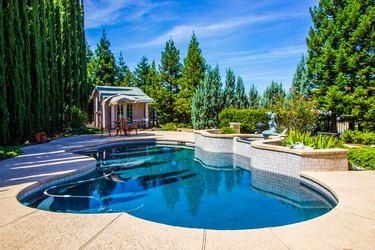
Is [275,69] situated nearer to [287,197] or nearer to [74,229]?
[287,197]

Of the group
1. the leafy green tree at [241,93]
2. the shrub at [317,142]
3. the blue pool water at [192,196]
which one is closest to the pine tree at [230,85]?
the leafy green tree at [241,93]

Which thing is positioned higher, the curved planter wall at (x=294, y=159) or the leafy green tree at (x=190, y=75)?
the leafy green tree at (x=190, y=75)

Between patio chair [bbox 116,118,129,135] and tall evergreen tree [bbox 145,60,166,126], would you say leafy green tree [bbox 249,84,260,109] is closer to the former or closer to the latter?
tall evergreen tree [bbox 145,60,166,126]

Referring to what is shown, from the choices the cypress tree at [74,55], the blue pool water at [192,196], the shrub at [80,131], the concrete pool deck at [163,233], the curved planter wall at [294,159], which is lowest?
the blue pool water at [192,196]

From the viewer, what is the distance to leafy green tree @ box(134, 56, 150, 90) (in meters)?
33.6

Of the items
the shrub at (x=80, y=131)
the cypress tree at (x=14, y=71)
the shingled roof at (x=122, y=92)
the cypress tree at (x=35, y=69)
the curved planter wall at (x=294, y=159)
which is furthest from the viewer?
the shingled roof at (x=122, y=92)

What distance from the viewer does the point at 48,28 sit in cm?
1675

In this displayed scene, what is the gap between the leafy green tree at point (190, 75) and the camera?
2294 cm

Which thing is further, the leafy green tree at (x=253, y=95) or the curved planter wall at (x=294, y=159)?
the leafy green tree at (x=253, y=95)

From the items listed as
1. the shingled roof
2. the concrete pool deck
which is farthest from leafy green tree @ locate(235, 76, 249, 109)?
the concrete pool deck

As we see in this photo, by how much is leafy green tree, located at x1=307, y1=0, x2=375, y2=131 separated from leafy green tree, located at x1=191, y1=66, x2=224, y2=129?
6592 mm

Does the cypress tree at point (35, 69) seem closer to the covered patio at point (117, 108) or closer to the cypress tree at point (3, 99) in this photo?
the cypress tree at point (3, 99)

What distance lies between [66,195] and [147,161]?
15.2ft

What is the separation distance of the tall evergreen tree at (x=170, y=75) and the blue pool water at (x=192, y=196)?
15155 millimetres
